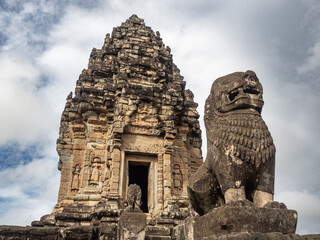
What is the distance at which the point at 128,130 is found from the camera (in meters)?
10.6

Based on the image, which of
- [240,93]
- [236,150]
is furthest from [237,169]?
[240,93]

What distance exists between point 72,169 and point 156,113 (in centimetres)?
403

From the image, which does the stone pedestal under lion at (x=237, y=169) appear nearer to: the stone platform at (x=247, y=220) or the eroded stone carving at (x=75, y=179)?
the stone platform at (x=247, y=220)

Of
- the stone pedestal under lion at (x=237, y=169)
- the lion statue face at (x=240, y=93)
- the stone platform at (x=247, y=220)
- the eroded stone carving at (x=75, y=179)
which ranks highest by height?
the eroded stone carving at (x=75, y=179)

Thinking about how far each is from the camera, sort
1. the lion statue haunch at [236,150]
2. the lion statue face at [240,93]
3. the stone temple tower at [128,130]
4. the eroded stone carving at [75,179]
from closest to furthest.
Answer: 1. the lion statue haunch at [236,150]
2. the lion statue face at [240,93]
3. the stone temple tower at [128,130]
4. the eroded stone carving at [75,179]

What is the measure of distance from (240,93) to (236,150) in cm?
78

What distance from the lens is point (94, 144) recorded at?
11195 mm

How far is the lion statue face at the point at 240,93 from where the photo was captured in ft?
12.2

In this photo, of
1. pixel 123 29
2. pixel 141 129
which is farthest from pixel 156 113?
pixel 123 29

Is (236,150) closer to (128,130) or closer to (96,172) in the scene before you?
(128,130)

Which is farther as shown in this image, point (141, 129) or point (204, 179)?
point (141, 129)

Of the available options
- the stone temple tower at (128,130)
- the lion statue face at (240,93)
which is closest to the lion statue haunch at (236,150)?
the lion statue face at (240,93)

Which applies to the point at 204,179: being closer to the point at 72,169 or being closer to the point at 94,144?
the point at 94,144

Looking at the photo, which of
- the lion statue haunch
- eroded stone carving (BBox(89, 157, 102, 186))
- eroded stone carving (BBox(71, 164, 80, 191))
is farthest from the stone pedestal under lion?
eroded stone carving (BBox(71, 164, 80, 191))
